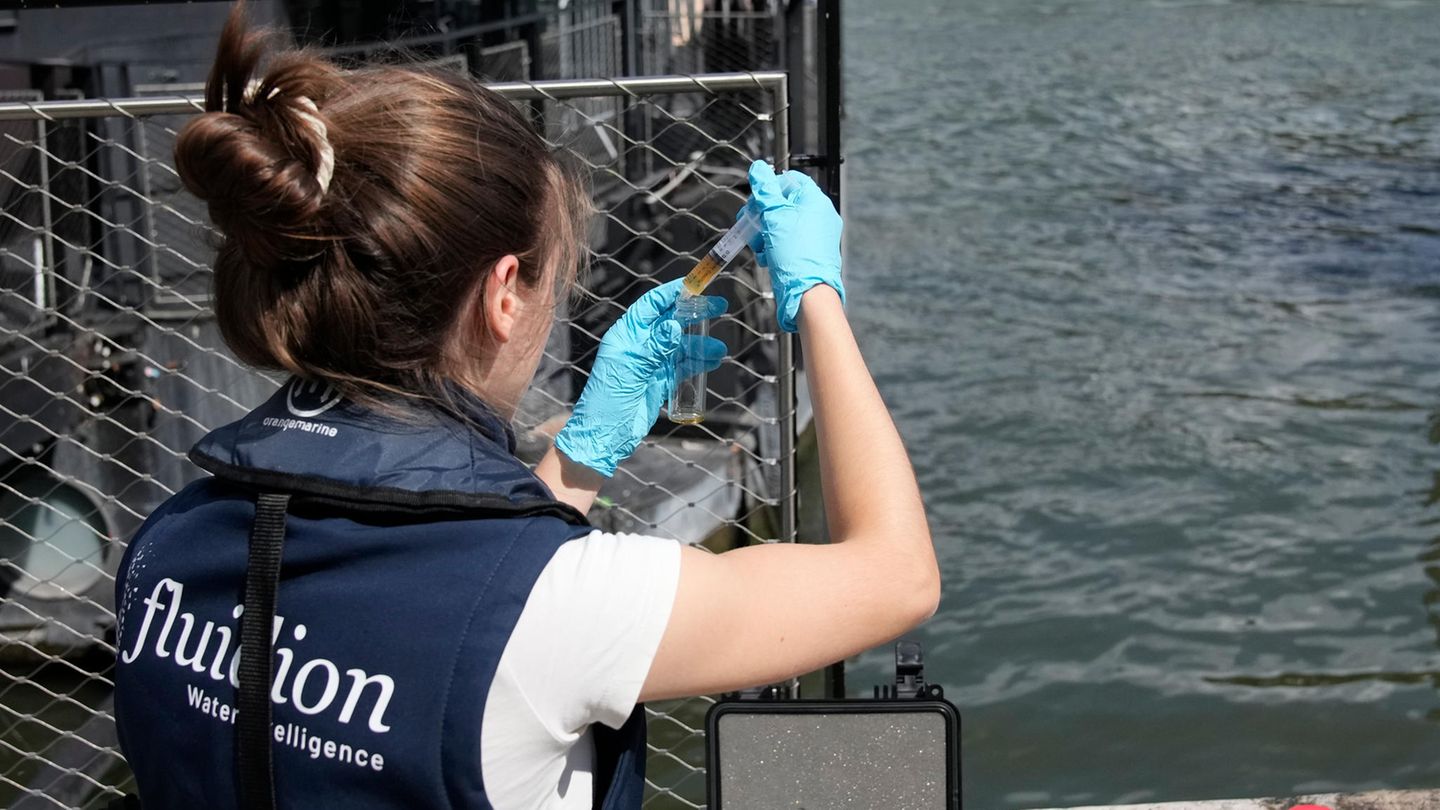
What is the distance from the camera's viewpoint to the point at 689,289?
5.76 feet

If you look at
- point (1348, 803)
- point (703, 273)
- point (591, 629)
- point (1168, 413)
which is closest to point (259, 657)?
point (591, 629)

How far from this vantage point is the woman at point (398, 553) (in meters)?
1.08

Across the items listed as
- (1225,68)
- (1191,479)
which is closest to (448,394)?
(1191,479)

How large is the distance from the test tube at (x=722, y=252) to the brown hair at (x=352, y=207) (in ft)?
1.73

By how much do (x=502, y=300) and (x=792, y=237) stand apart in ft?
1.73

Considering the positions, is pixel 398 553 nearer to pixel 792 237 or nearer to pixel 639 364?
pixel 792 237

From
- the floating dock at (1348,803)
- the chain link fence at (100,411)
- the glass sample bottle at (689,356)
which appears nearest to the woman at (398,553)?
the glass sample bottle at (689,356)

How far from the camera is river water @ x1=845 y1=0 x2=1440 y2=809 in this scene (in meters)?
4.91

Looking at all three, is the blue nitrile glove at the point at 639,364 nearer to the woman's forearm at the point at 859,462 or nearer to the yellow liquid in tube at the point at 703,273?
the yellow liquid in tube at the point at 703,273

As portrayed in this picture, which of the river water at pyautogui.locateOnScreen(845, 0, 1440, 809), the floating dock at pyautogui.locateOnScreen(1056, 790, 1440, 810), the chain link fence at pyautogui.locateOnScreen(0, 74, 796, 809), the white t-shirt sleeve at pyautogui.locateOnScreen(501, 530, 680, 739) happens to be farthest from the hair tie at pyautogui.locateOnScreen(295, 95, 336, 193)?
the river water at pyautogui.locateOnScreen(845, 0, 1440, 809)

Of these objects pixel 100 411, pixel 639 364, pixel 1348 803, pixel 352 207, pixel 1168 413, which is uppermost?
pixel 352 207

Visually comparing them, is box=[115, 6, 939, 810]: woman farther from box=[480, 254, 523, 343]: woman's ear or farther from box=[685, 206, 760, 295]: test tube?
box=[685, 206, 760, 295]: test tube

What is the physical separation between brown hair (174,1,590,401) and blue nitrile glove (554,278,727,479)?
0.65m

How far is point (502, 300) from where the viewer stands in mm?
1210
